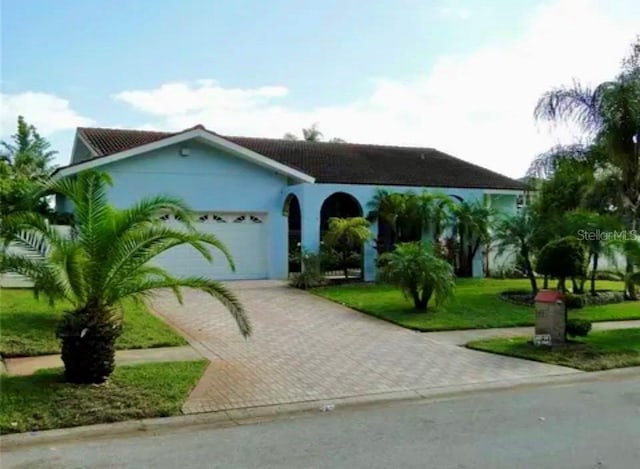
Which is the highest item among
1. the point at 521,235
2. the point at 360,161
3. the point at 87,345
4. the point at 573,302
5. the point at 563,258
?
the point at 360,161

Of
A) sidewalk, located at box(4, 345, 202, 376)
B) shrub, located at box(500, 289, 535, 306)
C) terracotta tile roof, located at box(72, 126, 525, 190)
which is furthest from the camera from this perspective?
terracotta tile roof, located at box(72, 126, 525, 190)

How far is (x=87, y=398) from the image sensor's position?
6.80 metres

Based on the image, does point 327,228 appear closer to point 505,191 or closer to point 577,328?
point 505,191

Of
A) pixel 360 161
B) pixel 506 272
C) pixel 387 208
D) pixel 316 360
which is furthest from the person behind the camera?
pixel 360 161

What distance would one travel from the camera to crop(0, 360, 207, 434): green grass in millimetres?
6195

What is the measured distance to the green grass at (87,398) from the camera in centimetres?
620

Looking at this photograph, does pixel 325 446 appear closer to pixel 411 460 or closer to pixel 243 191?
pixel 411 460

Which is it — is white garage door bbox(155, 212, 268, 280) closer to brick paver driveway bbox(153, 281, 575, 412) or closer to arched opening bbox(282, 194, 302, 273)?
arched opening bbox(282, 194, 302, 273)

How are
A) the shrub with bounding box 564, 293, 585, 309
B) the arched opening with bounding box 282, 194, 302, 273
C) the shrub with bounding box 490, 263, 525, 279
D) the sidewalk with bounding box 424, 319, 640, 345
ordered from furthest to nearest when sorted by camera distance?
the shrub with bounding box 490, 263, 525, 279
the arched opening with bounding box 282, 194, 302, 273
the shrub with bounding box 564, 293, 585, 309
the sidewalk with bounding box 424, 319, 640, 345

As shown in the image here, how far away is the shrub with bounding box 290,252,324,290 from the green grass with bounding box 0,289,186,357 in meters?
6.01

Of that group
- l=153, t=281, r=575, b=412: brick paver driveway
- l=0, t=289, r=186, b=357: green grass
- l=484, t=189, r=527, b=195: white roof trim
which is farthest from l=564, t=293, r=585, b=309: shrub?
l=0, t=289, r=186, b=357: green grass

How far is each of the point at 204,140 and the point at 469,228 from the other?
971cm

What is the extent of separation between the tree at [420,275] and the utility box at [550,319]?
126 inches
